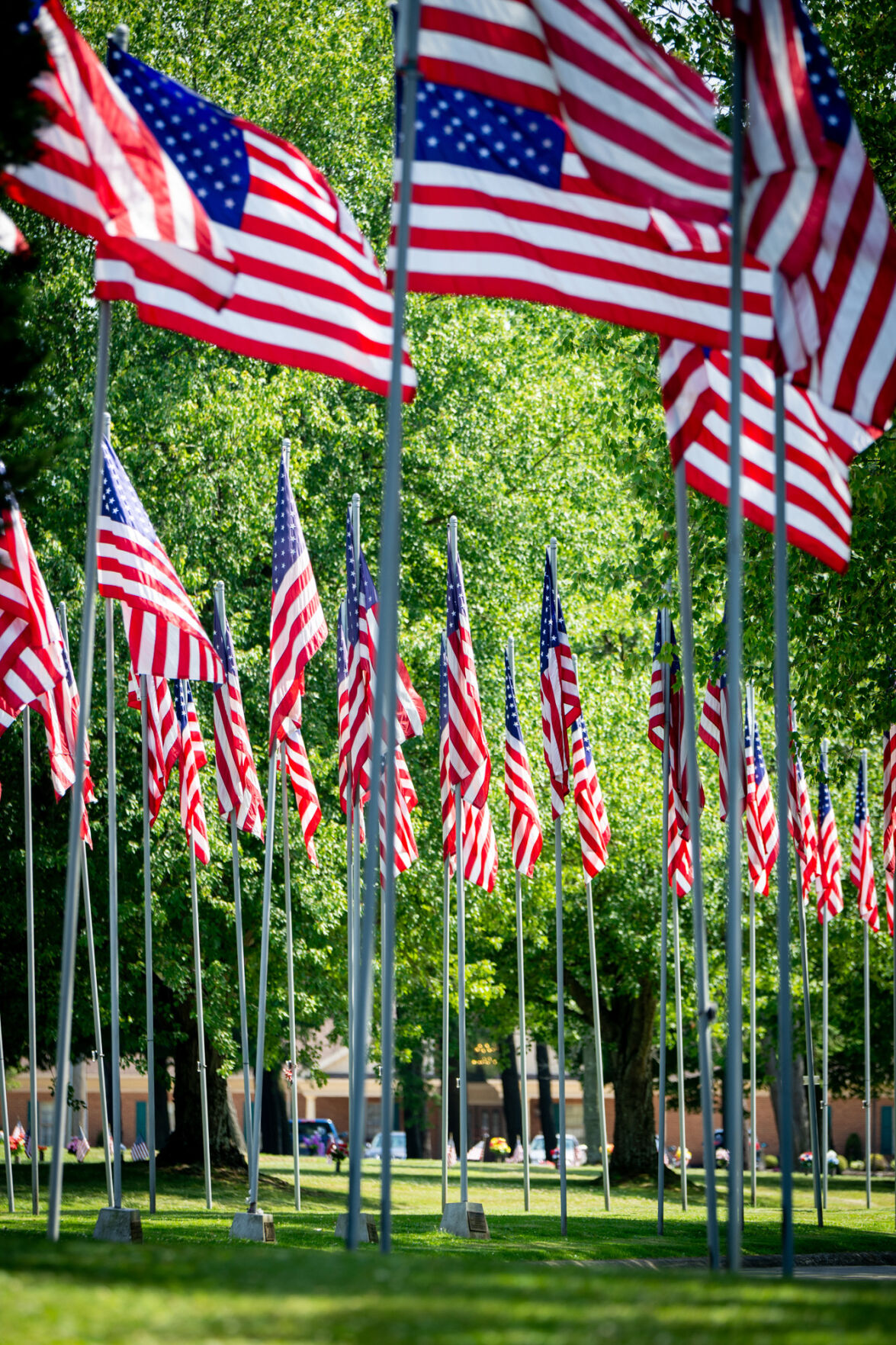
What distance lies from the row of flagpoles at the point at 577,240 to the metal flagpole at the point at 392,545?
0.02m

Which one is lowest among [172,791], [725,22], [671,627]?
[172,791]

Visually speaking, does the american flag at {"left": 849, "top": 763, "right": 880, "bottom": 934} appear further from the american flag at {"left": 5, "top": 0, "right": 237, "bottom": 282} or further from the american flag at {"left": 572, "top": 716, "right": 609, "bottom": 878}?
the american flag at {"left": 5, "top": 0, "right": 237, "bottom": 282}

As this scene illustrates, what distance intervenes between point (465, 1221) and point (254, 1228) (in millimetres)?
2909

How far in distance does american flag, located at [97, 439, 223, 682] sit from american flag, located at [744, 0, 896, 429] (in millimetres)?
6881

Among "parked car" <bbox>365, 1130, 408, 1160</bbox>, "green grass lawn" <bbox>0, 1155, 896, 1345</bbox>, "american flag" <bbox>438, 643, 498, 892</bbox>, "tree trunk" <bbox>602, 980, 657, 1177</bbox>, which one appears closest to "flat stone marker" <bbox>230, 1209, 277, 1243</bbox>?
"american flag" <bbox>438, 643, 498, 892</bbox>

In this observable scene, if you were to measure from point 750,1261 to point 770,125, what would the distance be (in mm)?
14481

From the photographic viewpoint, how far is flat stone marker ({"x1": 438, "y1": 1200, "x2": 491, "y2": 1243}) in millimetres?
18953

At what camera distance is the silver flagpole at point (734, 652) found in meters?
9.13

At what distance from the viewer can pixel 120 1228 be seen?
15.9 meters

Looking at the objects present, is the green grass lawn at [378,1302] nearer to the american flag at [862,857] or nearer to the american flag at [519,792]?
the american flag at [519,792]

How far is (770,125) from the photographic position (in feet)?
28.7

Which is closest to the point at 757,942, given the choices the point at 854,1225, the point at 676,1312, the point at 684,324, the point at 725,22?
the point at 854,1225

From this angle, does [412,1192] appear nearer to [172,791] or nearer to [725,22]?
[172,791]

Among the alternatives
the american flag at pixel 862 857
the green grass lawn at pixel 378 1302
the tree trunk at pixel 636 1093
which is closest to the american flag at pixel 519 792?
the american flag at pixel 862 857
